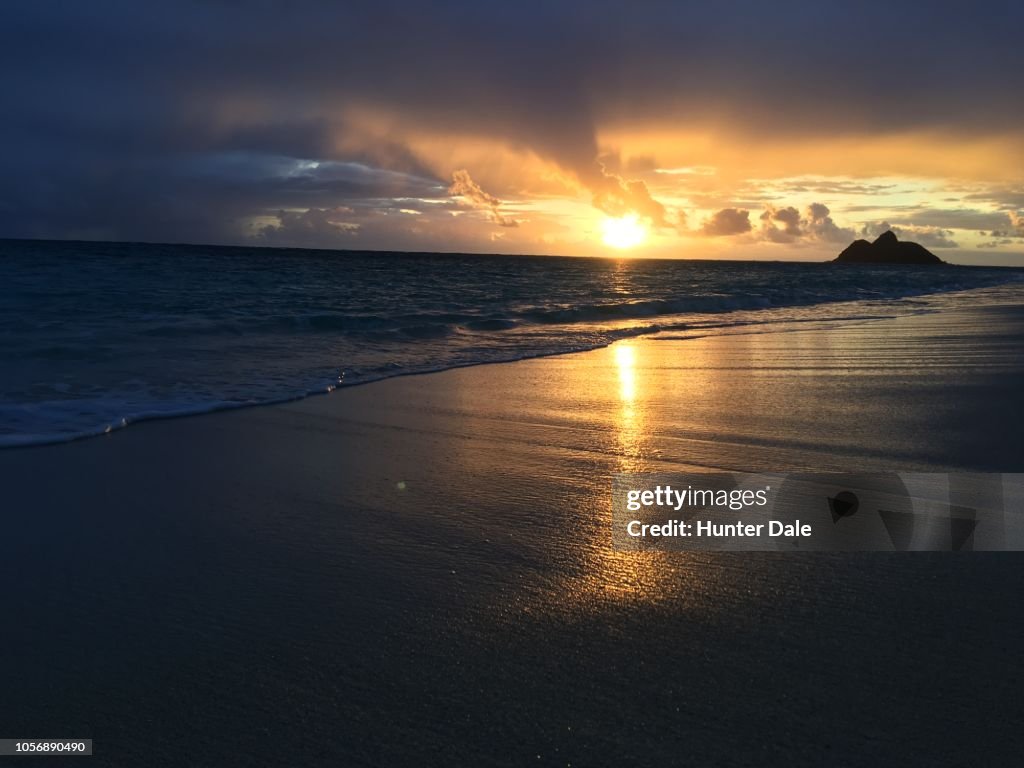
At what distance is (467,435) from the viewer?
596 centimetres

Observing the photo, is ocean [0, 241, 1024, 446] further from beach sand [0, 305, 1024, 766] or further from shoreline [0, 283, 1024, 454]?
beach sand [0, 305, 1024, 766]

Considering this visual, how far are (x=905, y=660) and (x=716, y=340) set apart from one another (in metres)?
11.2

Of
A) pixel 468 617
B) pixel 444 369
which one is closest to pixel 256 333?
pixel 444 369

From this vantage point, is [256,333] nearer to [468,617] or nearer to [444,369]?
[444,369]

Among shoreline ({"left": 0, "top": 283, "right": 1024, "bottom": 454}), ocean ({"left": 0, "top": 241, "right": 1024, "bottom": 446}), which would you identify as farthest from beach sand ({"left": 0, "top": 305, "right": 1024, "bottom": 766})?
ocean ({"left": 0, "top": 241, "right": 1024, "bottom": 446})

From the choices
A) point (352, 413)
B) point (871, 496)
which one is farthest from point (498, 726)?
point (352, 413)

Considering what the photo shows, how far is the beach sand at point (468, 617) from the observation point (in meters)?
2.15

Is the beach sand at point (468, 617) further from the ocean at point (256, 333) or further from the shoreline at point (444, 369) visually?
the ocean at point (256, 333)

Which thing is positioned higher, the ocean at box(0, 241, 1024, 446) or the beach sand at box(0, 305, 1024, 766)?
the ocean at box(0, 241, 1024, 446)

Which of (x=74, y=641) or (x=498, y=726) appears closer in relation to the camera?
(x=498, y=726)

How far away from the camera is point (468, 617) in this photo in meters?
2.85

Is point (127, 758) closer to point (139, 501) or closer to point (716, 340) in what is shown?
point (139, 501)

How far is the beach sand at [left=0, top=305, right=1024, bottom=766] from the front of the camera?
2.15m

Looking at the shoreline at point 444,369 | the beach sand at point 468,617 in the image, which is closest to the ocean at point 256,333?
the shoreline at point 444,369
